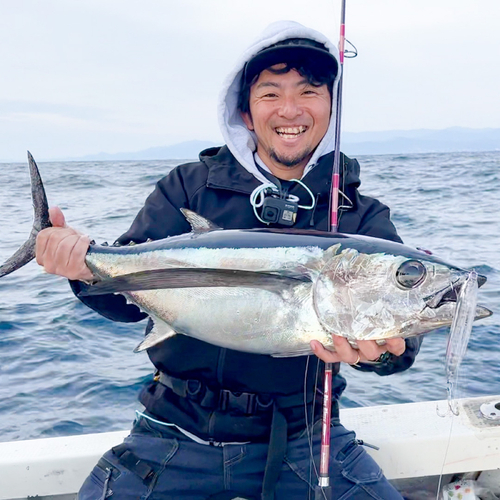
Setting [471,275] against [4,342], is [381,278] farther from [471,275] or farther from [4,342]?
[4,342]

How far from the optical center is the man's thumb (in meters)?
2.68

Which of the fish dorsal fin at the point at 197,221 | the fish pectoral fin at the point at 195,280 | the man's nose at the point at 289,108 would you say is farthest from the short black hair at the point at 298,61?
the fish pectoral fin at the point at 195,280

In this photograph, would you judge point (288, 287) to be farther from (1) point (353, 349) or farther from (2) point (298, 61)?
(2) point (298, 61)

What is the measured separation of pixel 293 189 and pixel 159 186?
0.74 meters

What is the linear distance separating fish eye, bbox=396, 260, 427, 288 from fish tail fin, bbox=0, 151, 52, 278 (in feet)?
5.07

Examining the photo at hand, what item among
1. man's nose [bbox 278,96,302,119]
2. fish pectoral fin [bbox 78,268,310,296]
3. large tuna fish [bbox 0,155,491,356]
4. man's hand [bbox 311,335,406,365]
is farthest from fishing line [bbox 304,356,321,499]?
man's nose [bbox 278,96,302,119]

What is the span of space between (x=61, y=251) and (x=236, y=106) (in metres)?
1.53

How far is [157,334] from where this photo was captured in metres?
2.65

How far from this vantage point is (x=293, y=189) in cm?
327

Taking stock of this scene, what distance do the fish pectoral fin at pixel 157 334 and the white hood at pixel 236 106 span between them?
1.06 meters

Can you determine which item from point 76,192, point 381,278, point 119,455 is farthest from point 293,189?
point 76,192

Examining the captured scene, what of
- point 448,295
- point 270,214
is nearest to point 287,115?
point 270,214

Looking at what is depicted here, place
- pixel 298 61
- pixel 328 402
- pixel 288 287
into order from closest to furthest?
pixel 288 287 < pixel 328 402 < pixel 298 61

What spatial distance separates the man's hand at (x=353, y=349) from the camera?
2.32m
